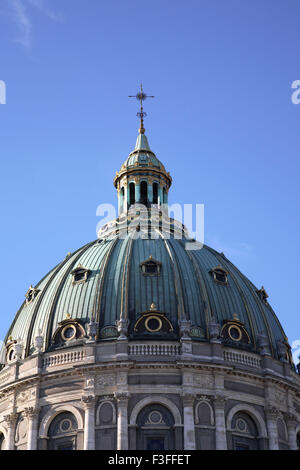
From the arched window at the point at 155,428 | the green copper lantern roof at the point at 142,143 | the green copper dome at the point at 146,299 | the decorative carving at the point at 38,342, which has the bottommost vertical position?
the arched window at the point at 155,428

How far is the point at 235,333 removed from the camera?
62219 millimetres

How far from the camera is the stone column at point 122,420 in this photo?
55.3 metres

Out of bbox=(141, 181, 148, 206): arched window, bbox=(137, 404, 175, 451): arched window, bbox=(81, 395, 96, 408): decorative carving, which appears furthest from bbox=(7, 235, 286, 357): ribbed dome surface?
bbox=(141, 181, 148, 206): arched window

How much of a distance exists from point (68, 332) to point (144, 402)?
7.62 metres

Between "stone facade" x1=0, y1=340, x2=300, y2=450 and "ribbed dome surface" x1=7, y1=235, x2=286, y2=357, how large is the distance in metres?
2.33

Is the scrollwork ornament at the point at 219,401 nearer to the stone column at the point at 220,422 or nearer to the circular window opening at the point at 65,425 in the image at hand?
the stone column at the point at 220,422

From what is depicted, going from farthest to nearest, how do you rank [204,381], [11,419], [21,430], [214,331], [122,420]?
[214,331], [11,419], [21,430], [204,381], [122,420]

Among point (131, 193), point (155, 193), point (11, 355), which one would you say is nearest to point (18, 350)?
point (11, 355)

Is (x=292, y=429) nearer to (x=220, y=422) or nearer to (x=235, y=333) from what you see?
(x=220, y=422)

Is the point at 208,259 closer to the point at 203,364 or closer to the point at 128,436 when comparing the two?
the point at 203,364

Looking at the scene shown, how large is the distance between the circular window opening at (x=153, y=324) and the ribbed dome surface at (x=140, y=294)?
900 millimetres

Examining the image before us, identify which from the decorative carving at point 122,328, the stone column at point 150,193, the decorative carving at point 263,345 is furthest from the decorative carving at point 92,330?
the stone column at point 150,193

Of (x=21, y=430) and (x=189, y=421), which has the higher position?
(x=21, y=430)
